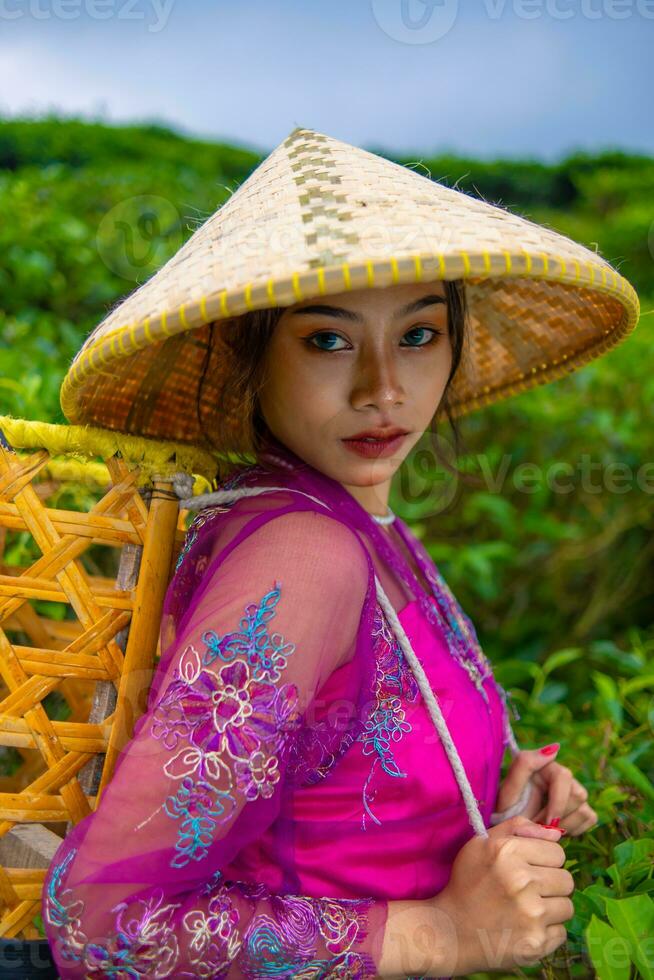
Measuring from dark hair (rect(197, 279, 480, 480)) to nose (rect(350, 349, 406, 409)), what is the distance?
122mm

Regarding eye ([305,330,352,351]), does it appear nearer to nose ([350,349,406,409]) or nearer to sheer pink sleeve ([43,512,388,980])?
nose ([350,349,406,409])

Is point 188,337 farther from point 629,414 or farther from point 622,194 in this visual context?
point 622,194

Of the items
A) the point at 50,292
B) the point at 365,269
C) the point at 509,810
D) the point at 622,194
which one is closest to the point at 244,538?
the point at 365,269

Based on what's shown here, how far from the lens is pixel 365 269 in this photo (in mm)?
833

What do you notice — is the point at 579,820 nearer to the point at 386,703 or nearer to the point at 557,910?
the point at 557,910

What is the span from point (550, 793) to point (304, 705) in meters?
0.55

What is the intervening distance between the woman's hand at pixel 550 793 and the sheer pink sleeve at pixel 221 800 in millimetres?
393

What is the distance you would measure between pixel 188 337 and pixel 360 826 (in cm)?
67

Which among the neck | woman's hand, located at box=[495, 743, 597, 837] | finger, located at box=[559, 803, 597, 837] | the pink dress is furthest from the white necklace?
finger, located at box=[559, 803, 597, 837]

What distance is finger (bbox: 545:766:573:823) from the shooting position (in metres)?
1.30

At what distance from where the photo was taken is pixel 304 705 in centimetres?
93
